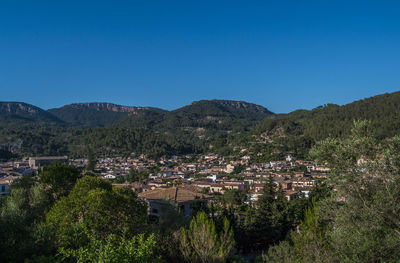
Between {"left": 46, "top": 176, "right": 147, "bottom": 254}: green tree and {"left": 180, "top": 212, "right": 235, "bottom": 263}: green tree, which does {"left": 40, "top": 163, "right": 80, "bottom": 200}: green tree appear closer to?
{"left": 46, "top": 176, "right": 147, "bottom": 254}: green tree

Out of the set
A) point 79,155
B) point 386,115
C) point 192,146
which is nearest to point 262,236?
point 386,115

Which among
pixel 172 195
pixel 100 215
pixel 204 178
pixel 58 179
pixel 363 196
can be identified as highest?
pixel 363 196

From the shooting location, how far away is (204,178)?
210ft

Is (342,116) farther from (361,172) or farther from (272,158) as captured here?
(361,172)

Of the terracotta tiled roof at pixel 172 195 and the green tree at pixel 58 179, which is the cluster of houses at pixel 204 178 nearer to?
the terracotta tiled roof at pixel 172 195

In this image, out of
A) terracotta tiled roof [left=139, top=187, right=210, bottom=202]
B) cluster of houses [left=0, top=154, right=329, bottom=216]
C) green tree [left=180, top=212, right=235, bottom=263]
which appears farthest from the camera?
cluster of houses [left=0, top=154, right=329, bottom=216]

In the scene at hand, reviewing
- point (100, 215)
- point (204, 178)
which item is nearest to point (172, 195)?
point (100, 215)

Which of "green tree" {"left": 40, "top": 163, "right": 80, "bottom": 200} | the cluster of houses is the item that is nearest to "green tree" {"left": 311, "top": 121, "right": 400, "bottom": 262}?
the cluster of houses

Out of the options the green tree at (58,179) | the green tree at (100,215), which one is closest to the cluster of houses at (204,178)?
the green tree at (58,179)

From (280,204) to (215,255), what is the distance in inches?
589

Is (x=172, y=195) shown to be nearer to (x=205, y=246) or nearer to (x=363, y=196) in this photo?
(x=205, y=246)

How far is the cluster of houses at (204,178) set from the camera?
92.0 ft

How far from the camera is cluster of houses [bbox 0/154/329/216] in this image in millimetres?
28041

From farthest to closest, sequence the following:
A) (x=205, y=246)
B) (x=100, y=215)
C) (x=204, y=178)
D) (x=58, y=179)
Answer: (x=204, y=178) → (x=58, y=179) → (x=100, y=215) → (x=205, y=246)
